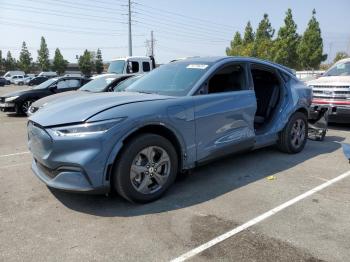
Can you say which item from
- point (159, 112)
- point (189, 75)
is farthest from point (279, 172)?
point (159, 112)

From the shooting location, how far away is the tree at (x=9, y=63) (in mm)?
76875

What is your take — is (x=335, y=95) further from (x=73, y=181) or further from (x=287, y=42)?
(x=287, y=42)

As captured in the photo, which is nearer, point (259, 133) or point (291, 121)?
point (259, 133)

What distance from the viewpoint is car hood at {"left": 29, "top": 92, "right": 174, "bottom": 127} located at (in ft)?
11.3

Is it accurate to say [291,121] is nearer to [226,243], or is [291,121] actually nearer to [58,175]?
[226,243]

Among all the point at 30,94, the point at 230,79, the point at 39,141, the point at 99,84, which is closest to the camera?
the point at 39,141

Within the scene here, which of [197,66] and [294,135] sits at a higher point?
[197,66]

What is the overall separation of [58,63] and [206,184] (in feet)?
251

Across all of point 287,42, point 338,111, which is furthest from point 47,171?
point 287,42

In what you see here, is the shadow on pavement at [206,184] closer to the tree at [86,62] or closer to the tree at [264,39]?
the tree at [264,39]

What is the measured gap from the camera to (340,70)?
29.6 ft

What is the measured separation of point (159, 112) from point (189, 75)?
1.02 meters

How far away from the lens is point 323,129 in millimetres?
6891

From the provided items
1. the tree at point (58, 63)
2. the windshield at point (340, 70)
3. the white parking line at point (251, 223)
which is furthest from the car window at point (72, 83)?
the tree at point (58, 63)
